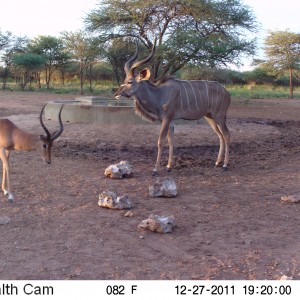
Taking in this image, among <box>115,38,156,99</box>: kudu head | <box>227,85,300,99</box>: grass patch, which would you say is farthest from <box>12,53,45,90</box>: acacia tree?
<box>115,38,156,99</box>: kudu head

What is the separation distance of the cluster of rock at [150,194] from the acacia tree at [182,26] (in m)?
13.0

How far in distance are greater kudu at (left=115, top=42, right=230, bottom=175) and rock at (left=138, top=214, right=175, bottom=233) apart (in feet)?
10.2

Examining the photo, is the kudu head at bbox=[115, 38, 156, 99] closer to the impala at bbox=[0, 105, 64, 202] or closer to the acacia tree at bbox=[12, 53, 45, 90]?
the impala at bbox=[0, 105, 64, 202]

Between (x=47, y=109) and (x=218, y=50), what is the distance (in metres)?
9.45

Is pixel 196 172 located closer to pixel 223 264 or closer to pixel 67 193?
pixel 67 193

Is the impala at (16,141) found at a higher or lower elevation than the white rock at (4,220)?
higher

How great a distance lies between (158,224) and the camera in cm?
468

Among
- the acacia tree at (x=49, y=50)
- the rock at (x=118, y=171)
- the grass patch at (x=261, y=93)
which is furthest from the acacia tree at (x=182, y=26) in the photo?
the acacia tree at (x=49, y=50)

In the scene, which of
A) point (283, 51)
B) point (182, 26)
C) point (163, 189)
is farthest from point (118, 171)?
point (283, 51)

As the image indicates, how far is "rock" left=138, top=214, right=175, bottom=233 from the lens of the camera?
4.68 meters

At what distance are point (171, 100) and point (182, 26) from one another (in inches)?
505

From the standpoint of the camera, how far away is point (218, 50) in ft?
64.8

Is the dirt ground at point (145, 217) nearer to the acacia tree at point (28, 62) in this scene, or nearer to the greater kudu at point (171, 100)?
the greater kudu at point (171, 100)

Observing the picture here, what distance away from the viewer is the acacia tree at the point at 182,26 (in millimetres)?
19391
